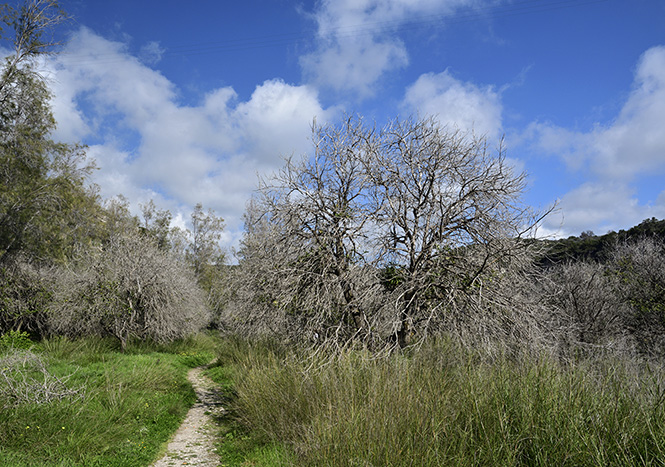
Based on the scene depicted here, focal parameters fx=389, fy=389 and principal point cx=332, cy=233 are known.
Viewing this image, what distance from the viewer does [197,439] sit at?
802 centimetres

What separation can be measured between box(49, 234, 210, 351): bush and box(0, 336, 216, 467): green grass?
5019mm

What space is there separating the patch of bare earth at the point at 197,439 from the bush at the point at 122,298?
22.6ft

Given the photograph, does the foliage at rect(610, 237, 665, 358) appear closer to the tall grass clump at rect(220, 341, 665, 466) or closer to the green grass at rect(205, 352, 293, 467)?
the tall grass clump at rect(220, 341, 665, 466)

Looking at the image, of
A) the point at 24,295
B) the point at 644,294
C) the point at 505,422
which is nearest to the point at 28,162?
the point at 24,295

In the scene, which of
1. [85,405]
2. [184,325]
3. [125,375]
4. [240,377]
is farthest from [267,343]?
[184,325]

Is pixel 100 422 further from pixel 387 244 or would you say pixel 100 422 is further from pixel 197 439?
pixel 387 244

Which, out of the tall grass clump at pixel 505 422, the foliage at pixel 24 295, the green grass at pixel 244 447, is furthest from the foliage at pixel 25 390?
the foliage at pixel 24 295

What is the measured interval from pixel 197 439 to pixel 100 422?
195 cm

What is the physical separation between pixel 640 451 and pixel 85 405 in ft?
27.1

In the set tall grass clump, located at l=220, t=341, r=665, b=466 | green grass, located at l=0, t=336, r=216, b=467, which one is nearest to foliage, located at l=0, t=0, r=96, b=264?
green grass, located at l=0, t=336, r=216, b=467

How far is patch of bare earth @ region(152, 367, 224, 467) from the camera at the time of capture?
6848 millimetres

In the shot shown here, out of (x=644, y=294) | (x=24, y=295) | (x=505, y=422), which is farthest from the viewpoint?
(x=24, y=295)

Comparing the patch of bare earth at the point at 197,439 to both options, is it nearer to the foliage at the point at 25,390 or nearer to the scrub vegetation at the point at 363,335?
the scrub vegetation at the point at 363,335

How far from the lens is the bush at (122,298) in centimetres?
1631
